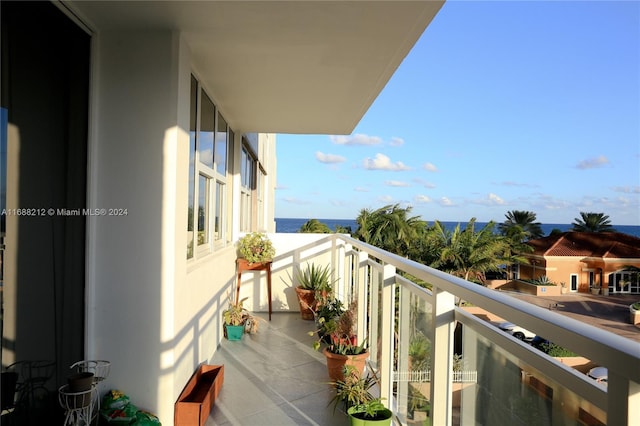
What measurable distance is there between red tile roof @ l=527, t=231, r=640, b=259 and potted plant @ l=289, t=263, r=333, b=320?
102ft

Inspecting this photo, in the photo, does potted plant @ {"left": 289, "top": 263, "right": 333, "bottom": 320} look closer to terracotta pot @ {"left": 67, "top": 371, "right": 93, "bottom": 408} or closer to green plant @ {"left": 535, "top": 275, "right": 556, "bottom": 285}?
terracotta pot @ {"left": 67, "top": 371, "right": 93, "bottom": 408}

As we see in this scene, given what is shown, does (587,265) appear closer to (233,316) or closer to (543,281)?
(543,281)

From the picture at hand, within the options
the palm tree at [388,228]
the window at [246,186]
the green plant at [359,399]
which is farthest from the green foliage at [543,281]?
the green plant at [359,399]

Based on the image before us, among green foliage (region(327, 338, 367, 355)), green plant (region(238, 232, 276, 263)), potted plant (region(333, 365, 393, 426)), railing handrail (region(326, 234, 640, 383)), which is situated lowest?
potted plant (region(333, 365, 393, 426))

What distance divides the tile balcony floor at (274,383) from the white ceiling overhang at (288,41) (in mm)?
2395

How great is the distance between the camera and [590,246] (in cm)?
3422

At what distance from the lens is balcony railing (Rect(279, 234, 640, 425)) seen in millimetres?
754

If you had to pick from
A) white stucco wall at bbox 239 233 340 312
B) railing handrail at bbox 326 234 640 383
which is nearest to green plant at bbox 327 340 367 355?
railing handrail at bbox 326 234 640 383

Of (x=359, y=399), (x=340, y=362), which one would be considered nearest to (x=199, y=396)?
(x=340, y=362)

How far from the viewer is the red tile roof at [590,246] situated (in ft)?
106

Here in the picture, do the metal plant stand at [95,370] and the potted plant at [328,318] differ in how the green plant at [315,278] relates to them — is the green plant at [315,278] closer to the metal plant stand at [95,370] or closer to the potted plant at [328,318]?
the potted plant at [328,318]

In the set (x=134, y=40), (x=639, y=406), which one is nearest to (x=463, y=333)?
(x=639, y=406)

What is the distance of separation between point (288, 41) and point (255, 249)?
126 inches

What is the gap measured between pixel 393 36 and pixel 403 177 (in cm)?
A: 5949
